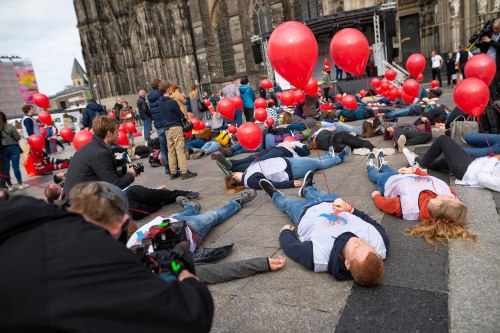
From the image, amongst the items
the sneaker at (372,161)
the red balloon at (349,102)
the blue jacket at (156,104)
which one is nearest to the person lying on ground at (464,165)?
the sneaker at (372,161)

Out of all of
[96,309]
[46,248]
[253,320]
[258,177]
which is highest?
[46,248]

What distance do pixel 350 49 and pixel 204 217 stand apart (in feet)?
12.6

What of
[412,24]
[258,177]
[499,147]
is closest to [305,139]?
[258,177]

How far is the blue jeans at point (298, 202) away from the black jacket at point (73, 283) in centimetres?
248

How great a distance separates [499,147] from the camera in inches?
191

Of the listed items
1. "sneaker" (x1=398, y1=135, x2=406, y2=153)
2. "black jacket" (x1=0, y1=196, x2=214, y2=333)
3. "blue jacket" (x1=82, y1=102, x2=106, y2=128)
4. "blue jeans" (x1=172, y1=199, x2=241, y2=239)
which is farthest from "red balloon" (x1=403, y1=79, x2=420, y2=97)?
"black jacket" (x1=0, y1=196, x2=214, y2=333)

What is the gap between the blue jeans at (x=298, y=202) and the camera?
377cm

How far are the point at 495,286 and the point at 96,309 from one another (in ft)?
8.60

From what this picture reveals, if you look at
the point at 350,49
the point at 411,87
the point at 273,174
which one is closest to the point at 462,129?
the point at 350,49

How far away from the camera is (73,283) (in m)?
1.14

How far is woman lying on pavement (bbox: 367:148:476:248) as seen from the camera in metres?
3.18

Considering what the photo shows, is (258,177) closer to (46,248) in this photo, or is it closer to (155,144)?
(46,248)

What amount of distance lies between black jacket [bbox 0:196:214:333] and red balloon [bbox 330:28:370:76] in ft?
17.9

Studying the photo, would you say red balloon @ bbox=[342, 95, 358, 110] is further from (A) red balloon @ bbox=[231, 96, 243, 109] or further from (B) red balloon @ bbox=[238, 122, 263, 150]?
(B) red balloon @ bbox=[238, 122, 263, 150]
